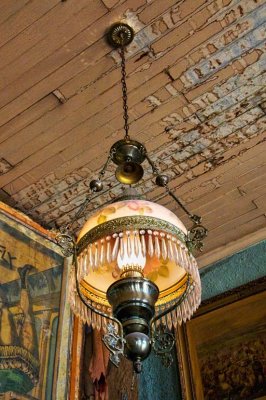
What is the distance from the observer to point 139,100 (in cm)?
249

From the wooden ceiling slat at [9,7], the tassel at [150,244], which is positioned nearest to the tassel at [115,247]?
the tassel at [150,244]

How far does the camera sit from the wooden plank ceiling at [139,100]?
2.21 meters

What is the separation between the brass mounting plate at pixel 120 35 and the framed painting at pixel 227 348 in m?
1.62

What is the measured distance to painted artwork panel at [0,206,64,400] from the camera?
233 cm

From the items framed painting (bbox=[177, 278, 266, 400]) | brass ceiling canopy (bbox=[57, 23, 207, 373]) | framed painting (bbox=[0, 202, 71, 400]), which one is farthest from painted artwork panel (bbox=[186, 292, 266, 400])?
brass ceiling canopy (bbox=[57, 23, 207, 373])

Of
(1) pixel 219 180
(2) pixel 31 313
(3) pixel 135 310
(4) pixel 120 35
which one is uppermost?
(4) pixel 120 35

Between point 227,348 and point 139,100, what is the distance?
151 centimetres

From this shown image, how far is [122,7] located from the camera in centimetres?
217

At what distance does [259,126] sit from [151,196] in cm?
77

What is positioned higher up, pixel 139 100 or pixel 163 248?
pixel 139 100

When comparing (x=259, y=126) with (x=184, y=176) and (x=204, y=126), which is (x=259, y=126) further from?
(x=184, y=176)

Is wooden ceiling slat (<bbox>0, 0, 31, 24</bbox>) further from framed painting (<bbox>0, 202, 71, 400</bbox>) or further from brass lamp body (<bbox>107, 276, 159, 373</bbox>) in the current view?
brass lamp body (<bbox>107, 276, 159, 373</bbox>)

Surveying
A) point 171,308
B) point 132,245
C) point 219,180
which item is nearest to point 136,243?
point 132,245

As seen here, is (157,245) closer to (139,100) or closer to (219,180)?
(139,100)
